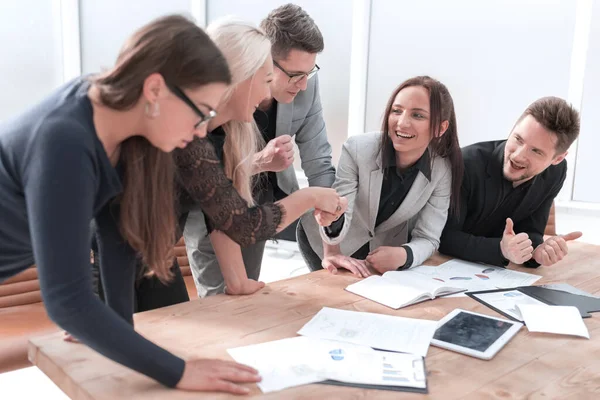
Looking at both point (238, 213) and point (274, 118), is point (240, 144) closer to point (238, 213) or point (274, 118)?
point (238, 213)

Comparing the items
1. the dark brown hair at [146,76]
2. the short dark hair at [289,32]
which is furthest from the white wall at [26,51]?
the dark brown hair at [146,76]

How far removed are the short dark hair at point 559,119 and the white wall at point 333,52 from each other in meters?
1.96

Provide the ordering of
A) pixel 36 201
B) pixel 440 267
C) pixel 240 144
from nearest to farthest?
pixel 36 201 → pixel 240 144 → pixel 440 267

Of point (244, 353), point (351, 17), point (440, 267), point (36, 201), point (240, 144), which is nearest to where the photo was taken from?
point (36, 201)

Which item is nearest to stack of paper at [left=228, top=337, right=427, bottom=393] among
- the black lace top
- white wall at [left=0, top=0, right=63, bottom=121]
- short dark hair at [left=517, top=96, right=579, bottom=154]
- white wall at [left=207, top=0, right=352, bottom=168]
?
the black lace top

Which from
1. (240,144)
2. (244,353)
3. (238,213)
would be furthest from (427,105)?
(244,353)

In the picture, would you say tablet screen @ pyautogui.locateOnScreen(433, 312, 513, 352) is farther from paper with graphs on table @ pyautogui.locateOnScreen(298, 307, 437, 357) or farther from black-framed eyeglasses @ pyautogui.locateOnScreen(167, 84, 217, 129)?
black-framed eyeglasses @ pyautogui.locateOnScreen(167, 84, 217, 129)

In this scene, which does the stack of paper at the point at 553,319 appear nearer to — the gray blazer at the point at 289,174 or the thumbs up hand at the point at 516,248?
the thumbs up hand at the point at 516,248

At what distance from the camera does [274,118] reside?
2049mm

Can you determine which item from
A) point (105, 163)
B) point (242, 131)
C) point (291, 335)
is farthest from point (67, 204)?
point (242, 131)

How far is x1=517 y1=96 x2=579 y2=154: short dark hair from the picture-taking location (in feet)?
6.37

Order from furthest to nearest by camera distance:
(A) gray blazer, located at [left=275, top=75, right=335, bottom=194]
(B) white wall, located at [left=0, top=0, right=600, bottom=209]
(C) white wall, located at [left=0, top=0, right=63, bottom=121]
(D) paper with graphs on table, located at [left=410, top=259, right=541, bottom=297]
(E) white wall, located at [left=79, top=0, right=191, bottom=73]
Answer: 1. (E) white wall, located at [left=79, top=0, right=191, bottom=73]
2. (C) white wall, located at [left=0, top=0, right=63, bottom=121]
3. (B) white wall, located at [left=0, top=0, right=600, bottom=209]
4. (A) gray blazer, located at [left=275, top=75, right=335, bottom=194]
5. (D) paper with graphs on table, located at [left=410, top=259, right=541, bottom=297]

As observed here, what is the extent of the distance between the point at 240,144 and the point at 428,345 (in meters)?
0.71

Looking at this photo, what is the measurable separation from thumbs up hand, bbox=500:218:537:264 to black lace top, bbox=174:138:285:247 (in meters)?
0.88
